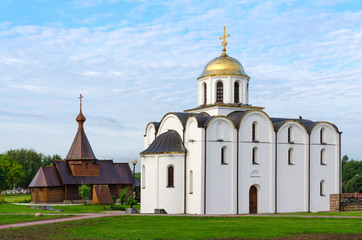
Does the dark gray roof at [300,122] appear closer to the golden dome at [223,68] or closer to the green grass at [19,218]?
the golden dome at [223,68]

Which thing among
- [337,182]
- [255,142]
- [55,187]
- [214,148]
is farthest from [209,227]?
[55,187]

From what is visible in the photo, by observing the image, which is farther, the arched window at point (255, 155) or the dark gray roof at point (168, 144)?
the arched window at point (255, 155)

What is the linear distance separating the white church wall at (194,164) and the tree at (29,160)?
168 feet

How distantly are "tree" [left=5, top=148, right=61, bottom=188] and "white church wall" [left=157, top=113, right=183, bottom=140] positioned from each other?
155 ft

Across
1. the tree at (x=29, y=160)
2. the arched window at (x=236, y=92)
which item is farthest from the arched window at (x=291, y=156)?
the tree at (x=29, y=160)

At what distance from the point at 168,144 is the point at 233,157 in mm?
4404

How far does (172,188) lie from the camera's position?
111 ft

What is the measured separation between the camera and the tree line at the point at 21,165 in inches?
2724

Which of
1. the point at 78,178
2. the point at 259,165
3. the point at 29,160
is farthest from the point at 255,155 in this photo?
the point at 29,160

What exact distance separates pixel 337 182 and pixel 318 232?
61.8ft

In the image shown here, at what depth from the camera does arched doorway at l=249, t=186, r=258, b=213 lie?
3503 cm

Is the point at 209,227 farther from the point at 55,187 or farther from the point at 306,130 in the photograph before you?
the point at 55,187

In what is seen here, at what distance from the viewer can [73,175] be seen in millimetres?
48438

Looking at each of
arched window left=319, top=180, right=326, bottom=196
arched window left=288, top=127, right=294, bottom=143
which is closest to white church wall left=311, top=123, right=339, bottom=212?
arched window left=319, top=180, right=326, bottom=196
